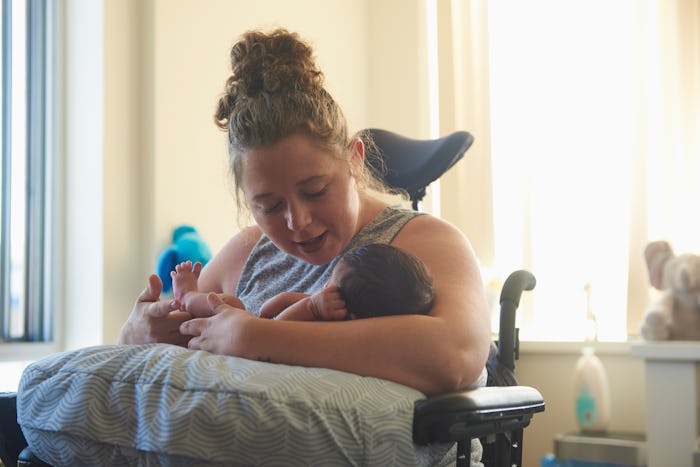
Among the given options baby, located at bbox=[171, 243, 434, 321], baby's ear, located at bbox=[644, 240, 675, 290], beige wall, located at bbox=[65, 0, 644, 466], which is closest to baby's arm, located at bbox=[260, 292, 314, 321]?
baby, located at bbox=[171, 243, 434, 321]

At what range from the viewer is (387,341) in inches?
42.0

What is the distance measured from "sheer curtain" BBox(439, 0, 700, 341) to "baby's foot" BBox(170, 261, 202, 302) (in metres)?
2.01

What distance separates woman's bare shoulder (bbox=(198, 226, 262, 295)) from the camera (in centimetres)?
167

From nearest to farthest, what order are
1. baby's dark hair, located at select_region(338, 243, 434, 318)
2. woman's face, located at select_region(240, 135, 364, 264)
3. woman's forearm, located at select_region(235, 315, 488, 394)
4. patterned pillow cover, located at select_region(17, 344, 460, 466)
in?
1. patterned pillow cover, located at select_region(17, 344, 460, 466)
2. woman's forearm, located at select_region(235, 315, 488, 394)
3. baby's dark hair, located at select_region(338, 243, 434, 318)
4. woman's face, located at select_region(240, 135, 364, 264)

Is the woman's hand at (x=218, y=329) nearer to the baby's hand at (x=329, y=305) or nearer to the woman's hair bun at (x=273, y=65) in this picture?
the baby's hand at (x=329, y=305)

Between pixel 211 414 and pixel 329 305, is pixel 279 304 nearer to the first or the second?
pixel 329 305

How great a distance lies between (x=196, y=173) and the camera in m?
2.97

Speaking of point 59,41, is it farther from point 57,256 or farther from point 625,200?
point 625,200

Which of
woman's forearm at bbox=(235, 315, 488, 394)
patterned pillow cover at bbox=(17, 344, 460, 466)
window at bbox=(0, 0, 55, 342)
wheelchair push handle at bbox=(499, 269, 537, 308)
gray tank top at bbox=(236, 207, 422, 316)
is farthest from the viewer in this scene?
window at bbox=(0, 0, 55, 342)

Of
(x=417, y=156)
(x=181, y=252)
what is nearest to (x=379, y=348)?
(x=417, y=156)

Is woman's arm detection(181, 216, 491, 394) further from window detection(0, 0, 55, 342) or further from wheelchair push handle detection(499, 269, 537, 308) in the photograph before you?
window detection(0, 0, 55, 342)

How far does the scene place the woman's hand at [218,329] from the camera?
A: 3.77 ft

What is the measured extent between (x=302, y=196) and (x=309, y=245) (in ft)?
0.32

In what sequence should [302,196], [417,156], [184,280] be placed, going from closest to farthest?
[302,196] < [184,280] < [417,156]
